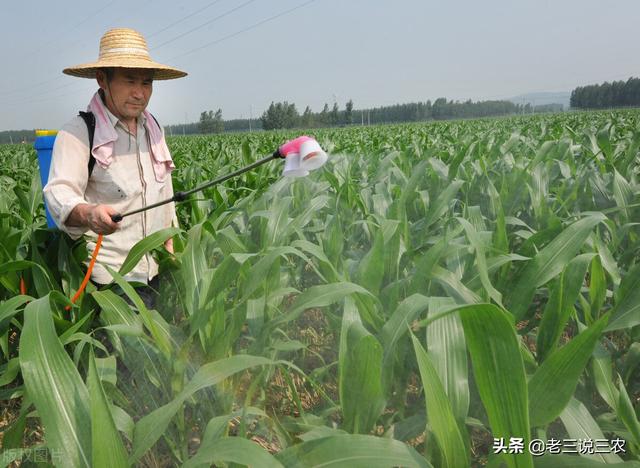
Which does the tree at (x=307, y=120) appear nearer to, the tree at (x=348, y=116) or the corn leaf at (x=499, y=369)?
the tree at (x=348, y=116)

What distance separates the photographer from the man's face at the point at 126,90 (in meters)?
1.56

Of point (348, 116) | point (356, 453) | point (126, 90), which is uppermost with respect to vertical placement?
point (348, 116)

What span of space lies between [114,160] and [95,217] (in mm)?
344

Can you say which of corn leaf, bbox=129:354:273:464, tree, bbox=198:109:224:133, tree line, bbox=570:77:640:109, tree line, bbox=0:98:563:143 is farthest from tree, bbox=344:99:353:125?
corn leaf, bbox=129:354:273:464

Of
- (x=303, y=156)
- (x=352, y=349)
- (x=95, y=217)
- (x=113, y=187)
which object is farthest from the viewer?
(x=113, y=187)

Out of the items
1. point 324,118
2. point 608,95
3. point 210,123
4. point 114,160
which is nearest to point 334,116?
point 324,118

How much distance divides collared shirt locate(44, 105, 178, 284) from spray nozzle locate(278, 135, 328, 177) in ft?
2.29

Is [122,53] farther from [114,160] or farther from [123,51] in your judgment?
[114,160]

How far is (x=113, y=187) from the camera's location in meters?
1.63

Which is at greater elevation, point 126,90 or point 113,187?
point 126,90

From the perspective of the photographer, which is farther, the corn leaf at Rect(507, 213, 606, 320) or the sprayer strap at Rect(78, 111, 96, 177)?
the sprayer strap at Rect(78, 111, 96, 177)

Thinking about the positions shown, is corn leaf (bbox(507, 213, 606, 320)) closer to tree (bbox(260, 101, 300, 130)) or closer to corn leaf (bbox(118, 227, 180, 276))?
corn leaf (bbox(118, 227, 180, 276))

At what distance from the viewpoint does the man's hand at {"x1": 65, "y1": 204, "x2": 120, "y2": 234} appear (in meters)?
1.35

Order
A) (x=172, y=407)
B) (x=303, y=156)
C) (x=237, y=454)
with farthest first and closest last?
(x=303, y=156) → (x=172, y=407) → (x=237, y=454)
